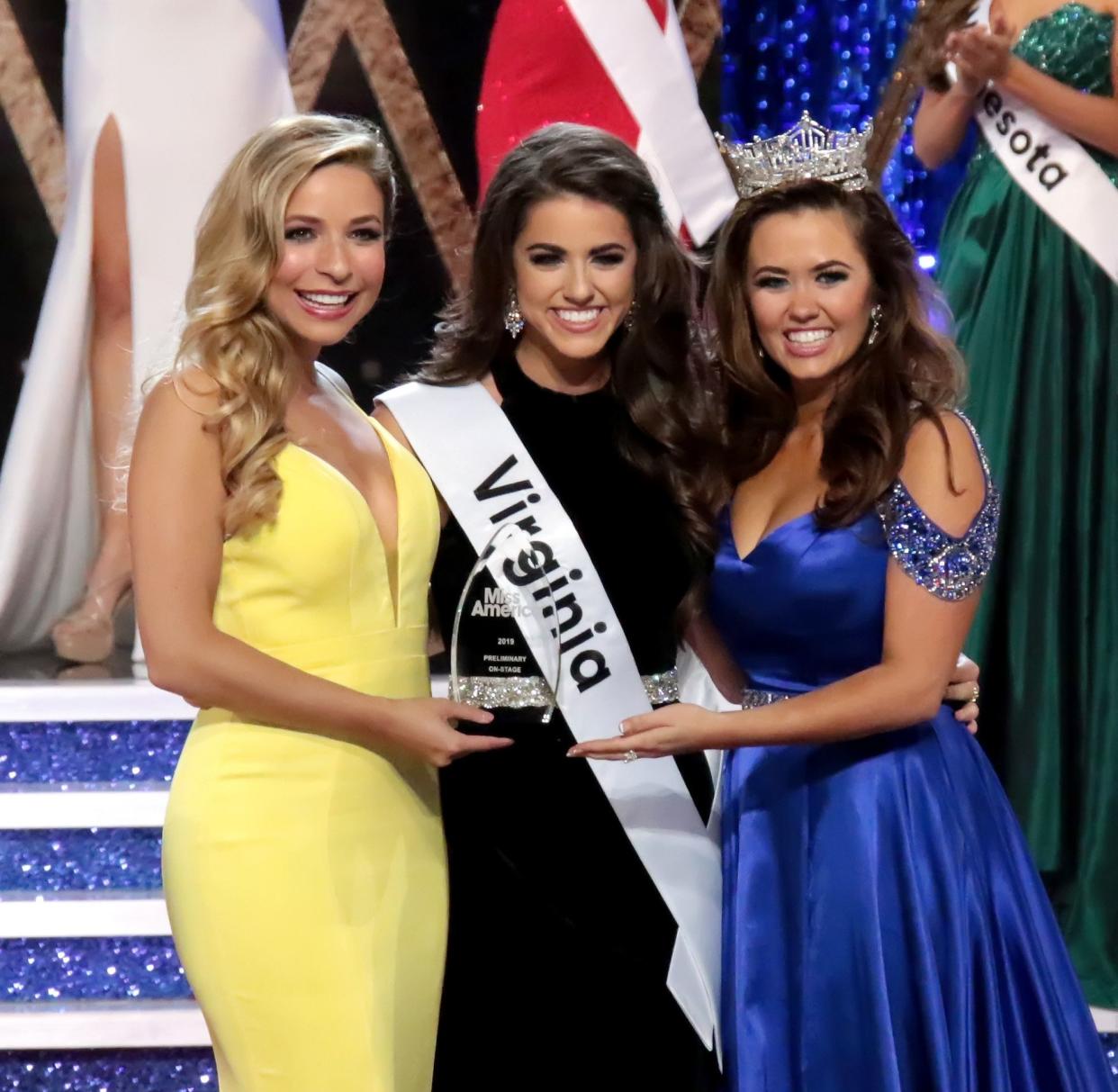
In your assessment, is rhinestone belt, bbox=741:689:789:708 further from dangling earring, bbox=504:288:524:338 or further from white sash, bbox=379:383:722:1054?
dangling earring, bbox=504:288:524:338

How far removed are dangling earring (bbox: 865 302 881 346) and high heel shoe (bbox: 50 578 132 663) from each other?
196 centimetres

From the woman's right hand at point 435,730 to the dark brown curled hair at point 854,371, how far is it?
0.49 m

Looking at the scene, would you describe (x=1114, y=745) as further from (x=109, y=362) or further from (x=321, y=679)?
(x=109, y=362)

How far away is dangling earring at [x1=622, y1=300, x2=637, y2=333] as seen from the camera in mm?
2197

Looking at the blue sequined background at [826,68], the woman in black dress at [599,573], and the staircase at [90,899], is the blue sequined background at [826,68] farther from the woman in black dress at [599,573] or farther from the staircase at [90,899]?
the staircase at [90,899]

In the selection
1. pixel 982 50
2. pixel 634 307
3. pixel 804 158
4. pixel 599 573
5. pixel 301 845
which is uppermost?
pixel 982 50

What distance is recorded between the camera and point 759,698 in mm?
2031

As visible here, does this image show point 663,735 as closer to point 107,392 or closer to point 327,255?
point 327,255

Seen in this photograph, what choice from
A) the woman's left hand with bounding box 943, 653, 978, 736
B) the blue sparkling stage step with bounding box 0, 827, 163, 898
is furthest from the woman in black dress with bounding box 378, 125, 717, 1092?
the blue sparkling stage step with bounding box 0, 827, 163, 898

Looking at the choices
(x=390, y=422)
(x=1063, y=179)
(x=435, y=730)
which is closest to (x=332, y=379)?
(x=390, y=422)

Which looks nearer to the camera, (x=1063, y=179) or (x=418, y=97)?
(x=1063, y=179)

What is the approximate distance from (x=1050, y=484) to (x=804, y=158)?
1.21m

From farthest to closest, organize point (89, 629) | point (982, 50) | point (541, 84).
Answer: point (89, 629)
point (541, 84)
point (982, 50)

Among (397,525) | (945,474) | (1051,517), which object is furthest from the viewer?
A: (1051,517)
